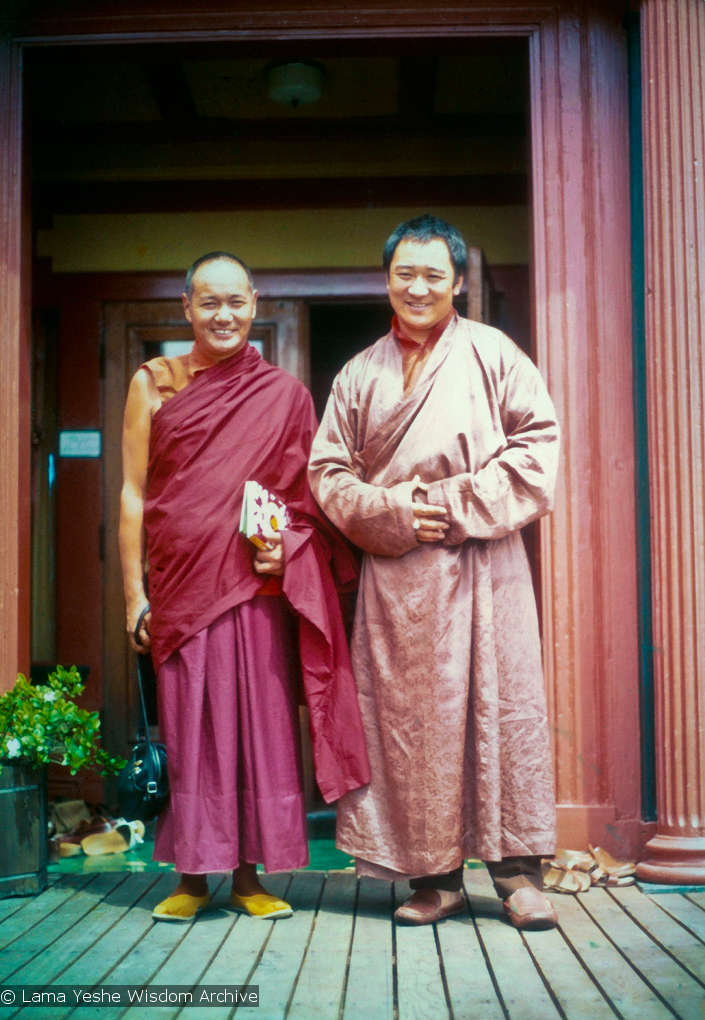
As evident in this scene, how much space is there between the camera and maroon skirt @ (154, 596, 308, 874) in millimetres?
2592

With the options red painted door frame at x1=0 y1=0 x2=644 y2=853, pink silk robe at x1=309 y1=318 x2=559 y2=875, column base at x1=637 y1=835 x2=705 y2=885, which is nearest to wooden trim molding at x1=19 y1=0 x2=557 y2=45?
red painted door frame at x1=0 y1=0 x2=644 y2=853

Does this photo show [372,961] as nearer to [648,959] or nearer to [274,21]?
[648,959]

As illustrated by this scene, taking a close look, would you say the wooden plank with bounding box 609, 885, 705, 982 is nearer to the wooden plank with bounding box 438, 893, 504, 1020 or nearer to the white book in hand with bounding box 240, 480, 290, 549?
the wooden plank with bounding box 438, 893, 504, 1020

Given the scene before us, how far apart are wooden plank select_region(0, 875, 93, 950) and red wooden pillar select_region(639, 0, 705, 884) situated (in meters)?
1.74

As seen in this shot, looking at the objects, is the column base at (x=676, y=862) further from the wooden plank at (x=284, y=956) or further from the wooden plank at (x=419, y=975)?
the wooden plank at (x=284, y=956)

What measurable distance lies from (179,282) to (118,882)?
8.46 ft

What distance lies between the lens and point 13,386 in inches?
127

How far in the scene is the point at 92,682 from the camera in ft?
14.0

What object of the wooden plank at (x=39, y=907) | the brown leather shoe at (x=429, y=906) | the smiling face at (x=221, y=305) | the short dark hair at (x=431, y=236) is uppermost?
the short dark hair at (x=431, y=236)

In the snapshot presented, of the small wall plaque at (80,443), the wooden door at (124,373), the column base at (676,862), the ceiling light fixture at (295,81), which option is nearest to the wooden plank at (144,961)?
the column base at (676,862)

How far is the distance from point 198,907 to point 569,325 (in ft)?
6.88

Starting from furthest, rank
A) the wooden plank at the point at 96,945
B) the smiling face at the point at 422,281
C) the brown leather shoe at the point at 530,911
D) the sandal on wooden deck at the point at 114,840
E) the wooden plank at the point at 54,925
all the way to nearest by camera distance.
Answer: the sandal on wooden deck at the point at 114,840
the smiling face at the point at 422,281
the brown leather shoe at the point at 530,911
the wooden plank at the point at 54,925
the wooden plank at the point at 96,945

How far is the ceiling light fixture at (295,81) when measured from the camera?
149 inches

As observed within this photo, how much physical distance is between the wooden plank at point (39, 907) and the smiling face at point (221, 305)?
168 centimetres
